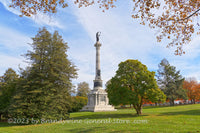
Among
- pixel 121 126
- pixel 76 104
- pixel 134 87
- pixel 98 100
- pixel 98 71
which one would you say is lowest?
pixel 121 126

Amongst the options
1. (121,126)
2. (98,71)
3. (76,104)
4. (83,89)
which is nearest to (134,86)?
(121,126)

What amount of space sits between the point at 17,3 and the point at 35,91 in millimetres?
11439

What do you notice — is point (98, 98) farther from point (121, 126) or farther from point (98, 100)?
point (121, 126)

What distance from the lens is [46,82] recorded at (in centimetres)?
1730

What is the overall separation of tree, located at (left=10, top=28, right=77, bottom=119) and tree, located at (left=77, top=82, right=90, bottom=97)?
166 ft

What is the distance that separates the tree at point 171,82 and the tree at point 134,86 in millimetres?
31694

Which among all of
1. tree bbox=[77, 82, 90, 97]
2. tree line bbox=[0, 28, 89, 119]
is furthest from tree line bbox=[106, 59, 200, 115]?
tree bbox=[77, 82, 90, 97]

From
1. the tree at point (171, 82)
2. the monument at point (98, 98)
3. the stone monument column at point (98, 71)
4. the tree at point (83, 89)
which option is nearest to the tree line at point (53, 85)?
the monument at point (98, 98)

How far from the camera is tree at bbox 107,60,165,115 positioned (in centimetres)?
2019

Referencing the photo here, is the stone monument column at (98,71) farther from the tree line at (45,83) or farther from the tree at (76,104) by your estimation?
the tree line at (45,83)

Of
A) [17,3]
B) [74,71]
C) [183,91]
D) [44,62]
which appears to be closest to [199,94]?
[183,91]

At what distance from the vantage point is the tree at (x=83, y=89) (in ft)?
230

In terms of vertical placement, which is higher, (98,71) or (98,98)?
(98,71)

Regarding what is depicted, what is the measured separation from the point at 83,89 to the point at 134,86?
5202cm
